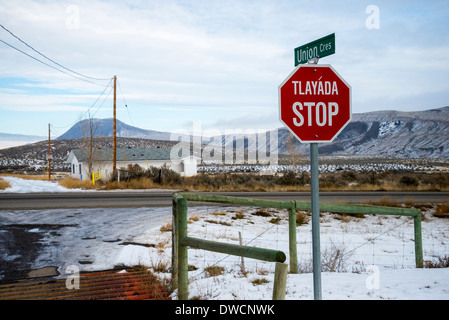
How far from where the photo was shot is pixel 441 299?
470cm

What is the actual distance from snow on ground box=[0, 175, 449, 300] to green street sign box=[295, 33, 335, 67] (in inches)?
110

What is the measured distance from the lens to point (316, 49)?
3.71 m

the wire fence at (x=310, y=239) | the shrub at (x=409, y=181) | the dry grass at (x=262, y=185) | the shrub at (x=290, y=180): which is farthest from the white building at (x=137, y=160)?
the wire fence at (x=310, y=239)

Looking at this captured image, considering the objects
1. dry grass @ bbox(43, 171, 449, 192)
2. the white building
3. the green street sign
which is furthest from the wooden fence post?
the white building

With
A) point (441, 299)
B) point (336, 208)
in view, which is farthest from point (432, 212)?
point (441, 299)

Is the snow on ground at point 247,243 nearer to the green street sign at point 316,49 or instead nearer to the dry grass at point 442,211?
the dry grass at point 442,211

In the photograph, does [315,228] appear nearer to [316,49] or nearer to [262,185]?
[316,49]

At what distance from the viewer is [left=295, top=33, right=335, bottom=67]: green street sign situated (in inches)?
140

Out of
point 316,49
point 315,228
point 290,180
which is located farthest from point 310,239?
point 290,180

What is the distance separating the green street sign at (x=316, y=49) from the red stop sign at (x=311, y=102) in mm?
134

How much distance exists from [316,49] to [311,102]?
53 centimetres
